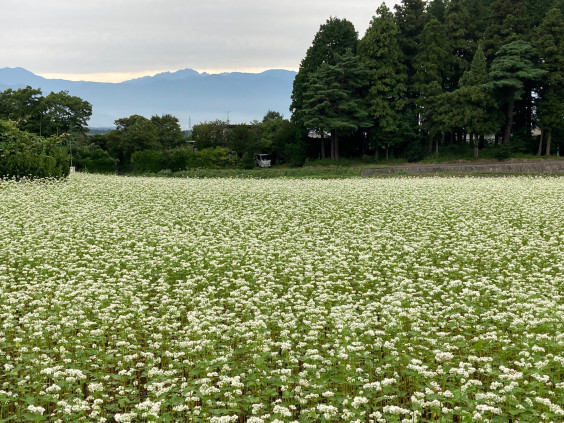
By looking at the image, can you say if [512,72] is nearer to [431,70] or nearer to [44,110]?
[431,70]

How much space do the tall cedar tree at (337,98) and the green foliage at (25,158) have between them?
985 inches

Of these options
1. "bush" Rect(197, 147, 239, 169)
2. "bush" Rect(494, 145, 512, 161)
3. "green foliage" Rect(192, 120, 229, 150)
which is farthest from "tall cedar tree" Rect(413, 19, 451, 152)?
"green foliage" Rect(192, 120, 229, 150)

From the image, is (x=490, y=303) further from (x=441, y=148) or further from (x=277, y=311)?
(x=441, y=148)

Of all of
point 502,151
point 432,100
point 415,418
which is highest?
point 432,100

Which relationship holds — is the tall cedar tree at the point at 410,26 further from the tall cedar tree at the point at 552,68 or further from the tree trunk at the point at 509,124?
the tall cedar tree at the point at 552,68

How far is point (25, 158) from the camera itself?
26.8 meters

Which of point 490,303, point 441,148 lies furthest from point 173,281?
point 441,148

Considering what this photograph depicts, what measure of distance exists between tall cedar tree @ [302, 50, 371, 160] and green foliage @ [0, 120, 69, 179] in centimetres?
2501

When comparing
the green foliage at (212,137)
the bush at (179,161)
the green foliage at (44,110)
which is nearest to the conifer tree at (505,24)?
the green foliage at (212,137)

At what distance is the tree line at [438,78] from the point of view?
4547 centimetres

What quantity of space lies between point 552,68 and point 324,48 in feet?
69.7

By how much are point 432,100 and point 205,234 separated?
39.0m

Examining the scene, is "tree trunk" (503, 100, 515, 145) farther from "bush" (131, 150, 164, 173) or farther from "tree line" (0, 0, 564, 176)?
"bush" (131, 150, 164, 173)

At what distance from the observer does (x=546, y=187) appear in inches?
964
